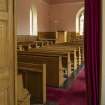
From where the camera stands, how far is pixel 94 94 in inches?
118

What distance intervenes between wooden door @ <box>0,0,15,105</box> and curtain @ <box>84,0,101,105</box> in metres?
1.11

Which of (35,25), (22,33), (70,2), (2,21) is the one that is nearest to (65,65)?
(2,21)

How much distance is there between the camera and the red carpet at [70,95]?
4.58m

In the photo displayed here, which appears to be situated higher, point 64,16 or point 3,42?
point 64,16

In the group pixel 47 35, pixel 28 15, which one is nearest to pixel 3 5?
pixel 28 15

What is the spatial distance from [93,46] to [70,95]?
2.38 meters

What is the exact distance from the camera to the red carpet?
15.0 feet

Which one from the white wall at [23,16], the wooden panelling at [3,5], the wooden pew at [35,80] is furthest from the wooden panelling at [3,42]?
the white wall at [23,16]

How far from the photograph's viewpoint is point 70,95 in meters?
5.05

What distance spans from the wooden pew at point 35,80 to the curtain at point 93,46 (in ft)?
5.90

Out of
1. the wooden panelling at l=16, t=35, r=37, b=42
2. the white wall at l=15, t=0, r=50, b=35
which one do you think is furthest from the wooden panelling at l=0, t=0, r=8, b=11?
the wooden panelling at l=16, t=35, r=37, b=42

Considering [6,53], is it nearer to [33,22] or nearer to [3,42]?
[3,42]

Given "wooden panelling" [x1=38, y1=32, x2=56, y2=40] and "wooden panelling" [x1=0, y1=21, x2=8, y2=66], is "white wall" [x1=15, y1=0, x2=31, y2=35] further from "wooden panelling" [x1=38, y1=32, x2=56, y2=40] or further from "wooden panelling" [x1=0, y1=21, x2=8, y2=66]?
"wooden panelling" [x1=0, y1=21, x2=8, y2=66]

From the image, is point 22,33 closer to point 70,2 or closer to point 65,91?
point 70,2
